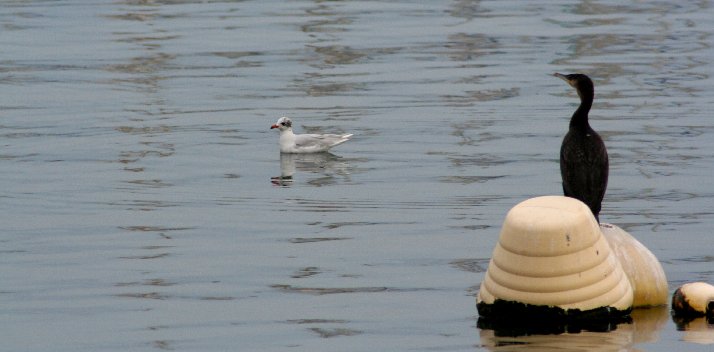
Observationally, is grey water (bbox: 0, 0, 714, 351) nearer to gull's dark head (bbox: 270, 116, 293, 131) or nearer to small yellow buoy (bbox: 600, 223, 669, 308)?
small yellow buoy (bbox: 600, 223, 669, 308)

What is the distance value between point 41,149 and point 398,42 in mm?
11542

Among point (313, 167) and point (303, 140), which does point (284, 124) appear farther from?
point (313, 167)

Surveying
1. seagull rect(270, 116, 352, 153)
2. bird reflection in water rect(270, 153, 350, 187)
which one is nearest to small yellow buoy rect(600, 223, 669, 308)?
bird reflection in water rect(270, 153, 350, 187)

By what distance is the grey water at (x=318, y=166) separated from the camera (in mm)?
12188

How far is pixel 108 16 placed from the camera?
118 feet

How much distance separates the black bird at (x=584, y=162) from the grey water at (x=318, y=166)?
0.94 meters

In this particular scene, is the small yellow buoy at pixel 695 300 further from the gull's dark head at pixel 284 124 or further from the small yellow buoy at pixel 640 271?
the gull's dark head at pixel 284 124

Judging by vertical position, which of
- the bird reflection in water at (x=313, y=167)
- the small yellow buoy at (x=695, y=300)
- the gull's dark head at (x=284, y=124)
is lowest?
the bird reflection in water at (x=313, y=167)

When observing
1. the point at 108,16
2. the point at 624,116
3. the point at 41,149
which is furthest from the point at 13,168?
the point at 108,16

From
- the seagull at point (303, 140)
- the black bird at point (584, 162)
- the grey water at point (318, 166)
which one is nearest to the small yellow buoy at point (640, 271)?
the grey water at point (318, 166)

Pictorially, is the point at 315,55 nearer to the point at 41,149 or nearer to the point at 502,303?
the point at 41,149

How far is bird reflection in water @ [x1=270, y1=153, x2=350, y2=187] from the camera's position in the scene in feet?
61.8

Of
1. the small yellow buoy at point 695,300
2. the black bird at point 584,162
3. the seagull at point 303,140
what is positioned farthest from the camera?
the seagull at point 303,140

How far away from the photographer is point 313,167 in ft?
66.2
